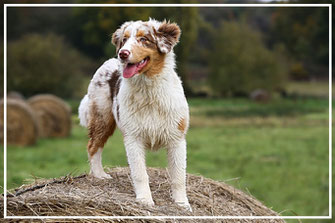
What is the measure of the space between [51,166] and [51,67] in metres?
1.85

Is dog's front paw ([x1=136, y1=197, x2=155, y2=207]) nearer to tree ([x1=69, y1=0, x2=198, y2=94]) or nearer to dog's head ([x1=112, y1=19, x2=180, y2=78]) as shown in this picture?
dog's head ([x1=112, y1=19, x2=180, y2=78])

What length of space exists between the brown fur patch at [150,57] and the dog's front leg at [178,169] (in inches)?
22.8

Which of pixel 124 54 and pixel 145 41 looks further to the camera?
pixel 145 41

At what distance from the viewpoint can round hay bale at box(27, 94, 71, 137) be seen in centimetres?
1298

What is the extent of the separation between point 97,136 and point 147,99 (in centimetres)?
71

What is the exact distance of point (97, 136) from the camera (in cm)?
476

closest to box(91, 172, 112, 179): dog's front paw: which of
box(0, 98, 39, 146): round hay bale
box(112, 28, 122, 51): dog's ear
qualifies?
box(112, 28, 122, 51): dog's ear

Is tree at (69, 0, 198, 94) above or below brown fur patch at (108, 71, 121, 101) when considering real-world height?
above

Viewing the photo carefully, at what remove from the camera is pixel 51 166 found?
34.4ft

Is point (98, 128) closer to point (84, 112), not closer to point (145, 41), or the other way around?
point (84, 112)

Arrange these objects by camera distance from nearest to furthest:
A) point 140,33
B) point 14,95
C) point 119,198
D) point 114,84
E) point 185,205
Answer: point 140,33, point 119,198, point 185,205, point 114,84, point 14,95

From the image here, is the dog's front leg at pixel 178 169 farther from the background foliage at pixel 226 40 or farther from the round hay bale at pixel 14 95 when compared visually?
the round hay bale at pixel 14 95

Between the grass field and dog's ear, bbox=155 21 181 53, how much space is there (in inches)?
154

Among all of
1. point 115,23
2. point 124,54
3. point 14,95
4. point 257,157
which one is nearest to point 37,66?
point 14,95
